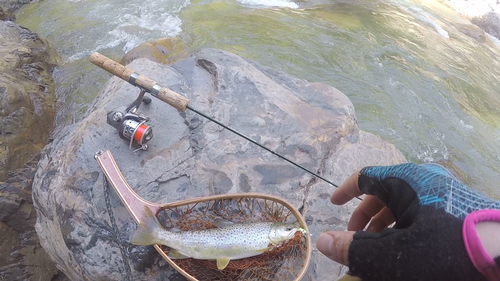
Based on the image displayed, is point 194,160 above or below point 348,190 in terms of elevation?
below

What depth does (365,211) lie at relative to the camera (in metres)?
2.70

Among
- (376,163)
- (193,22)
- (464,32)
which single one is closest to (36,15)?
(193,22)

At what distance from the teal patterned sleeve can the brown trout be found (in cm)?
126

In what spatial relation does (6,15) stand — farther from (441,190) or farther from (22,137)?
(441,190)

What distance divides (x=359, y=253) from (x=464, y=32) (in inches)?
572

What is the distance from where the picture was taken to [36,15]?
10.4 meters

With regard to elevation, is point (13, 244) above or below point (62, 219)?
below

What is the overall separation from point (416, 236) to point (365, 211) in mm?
1074

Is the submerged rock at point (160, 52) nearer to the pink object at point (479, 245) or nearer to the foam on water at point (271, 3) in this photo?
the foam on water at point (271, 3)

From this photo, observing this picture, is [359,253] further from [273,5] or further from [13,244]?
[273,5]

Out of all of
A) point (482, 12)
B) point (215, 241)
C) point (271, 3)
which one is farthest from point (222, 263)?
point (482, 12)

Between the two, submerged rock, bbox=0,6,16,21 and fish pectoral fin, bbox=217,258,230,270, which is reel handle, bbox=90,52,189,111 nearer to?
fish pectoral fin, bbox=217,258,230,270

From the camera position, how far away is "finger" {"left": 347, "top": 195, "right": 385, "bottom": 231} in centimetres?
263

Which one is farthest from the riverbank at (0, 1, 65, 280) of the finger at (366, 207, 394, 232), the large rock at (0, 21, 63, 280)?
the finger at (366, 207, 394, 232)
